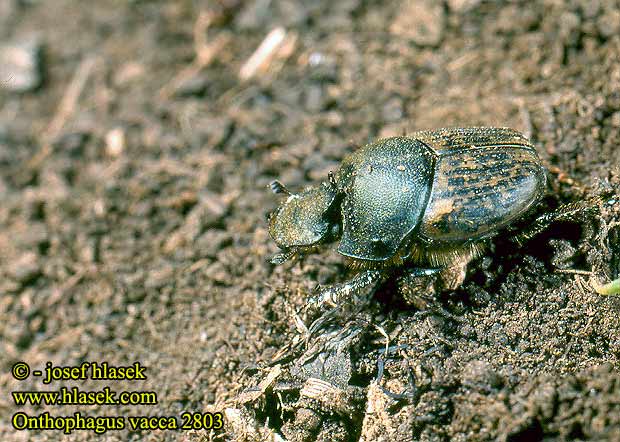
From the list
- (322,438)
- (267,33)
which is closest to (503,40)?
(267,33)

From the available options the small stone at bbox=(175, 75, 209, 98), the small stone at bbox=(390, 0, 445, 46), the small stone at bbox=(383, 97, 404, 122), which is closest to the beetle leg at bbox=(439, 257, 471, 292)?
the small stone at bbox=(383, 97, 404, 122)

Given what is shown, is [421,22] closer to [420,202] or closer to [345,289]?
[420,202]

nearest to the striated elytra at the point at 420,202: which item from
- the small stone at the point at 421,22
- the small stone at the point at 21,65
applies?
the small stone at the point at 421,22

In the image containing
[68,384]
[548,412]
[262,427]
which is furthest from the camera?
[68,384]

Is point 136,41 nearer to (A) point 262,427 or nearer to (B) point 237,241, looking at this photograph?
(B) point 237,241

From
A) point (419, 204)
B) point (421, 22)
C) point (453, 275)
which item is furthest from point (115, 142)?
point (453, 275)

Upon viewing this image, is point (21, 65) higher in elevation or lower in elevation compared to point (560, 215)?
higher
